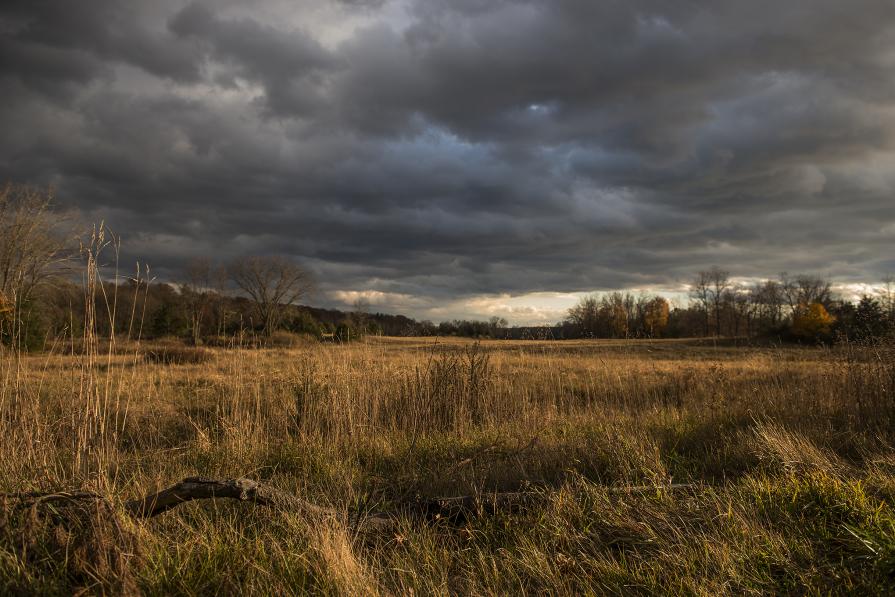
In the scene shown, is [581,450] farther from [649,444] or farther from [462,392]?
[462,392]

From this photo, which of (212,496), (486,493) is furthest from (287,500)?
(486,493)

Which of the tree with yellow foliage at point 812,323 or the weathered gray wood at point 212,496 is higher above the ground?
the tree with yellow foliage at point 812,323

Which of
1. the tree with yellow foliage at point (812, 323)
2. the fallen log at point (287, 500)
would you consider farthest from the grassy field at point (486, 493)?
the tree with yellow foliage at point (812, 323)

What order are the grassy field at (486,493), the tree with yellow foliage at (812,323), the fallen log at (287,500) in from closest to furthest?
the grassy field at (486,493) < the fallen log at (287,500) < the tree with yellow foliage at (812,323)

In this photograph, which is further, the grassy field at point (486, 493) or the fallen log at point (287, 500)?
the fallen log at point (287, 500)

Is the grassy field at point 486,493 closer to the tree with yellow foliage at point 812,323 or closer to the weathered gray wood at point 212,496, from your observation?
the weathered gray wood at point 212,496

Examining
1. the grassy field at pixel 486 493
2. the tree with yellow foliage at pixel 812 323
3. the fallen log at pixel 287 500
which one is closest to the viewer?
the grassy field at pixel 486 493

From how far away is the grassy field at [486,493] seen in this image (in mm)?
2756

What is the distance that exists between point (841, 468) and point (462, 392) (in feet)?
16.7

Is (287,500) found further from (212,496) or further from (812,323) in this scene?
(812,323)

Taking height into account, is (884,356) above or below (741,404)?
above

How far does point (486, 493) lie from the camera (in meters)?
4.07

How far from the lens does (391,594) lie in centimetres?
273

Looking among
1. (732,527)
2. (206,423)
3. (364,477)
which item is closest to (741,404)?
(732,527)
